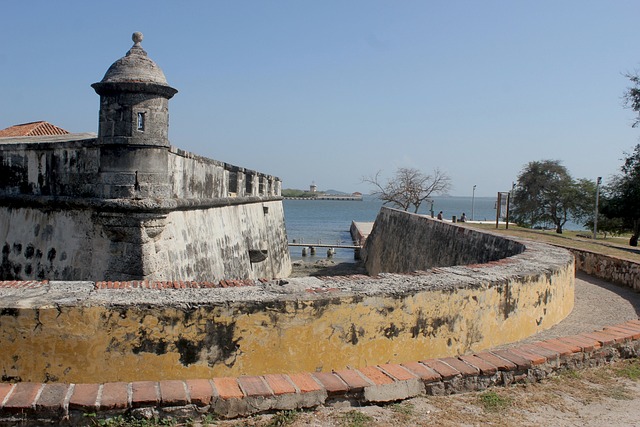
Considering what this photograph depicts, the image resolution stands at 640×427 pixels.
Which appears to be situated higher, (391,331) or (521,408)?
(391,331)

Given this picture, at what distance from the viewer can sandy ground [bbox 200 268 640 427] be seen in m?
2.94

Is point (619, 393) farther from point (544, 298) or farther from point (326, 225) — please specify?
point (326, 225)

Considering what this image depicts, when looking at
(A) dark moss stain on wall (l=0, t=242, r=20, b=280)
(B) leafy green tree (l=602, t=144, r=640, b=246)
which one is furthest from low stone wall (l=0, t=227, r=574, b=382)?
(B) leafy green tree (l=602, t=144, r=640, b=246)

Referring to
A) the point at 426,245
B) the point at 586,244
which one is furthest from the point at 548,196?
the point at 426,245

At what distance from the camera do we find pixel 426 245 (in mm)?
15047

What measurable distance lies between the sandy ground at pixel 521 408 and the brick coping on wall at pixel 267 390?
6 centimetres

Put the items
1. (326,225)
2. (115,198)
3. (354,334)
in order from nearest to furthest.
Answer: (354,334) < (115,198) < (326,225)

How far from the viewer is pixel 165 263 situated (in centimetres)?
797

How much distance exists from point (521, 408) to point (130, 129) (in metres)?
6.29

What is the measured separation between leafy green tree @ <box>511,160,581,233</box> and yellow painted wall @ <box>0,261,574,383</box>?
128 feet

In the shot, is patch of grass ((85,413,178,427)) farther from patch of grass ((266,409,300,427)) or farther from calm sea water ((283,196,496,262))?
calm sea water ((283,196,496,262))

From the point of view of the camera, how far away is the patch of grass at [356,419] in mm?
2890

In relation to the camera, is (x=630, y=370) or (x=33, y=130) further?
(x=33, y=130)

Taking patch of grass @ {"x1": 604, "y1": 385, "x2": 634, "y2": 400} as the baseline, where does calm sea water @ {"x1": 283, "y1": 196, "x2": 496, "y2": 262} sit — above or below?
below
